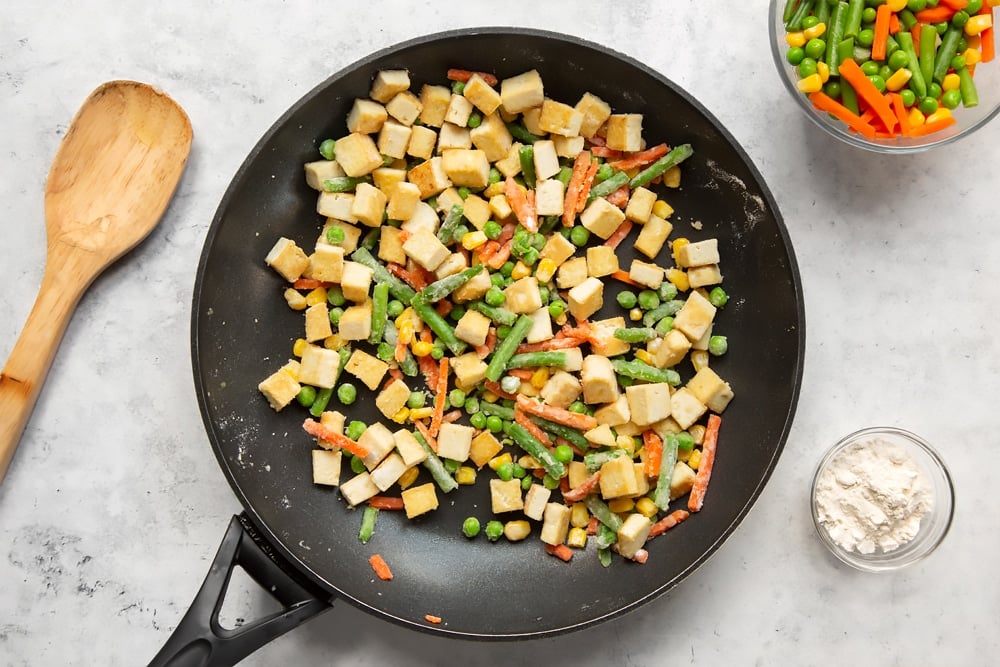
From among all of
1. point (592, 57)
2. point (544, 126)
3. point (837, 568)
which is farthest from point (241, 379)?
point (837, 568)

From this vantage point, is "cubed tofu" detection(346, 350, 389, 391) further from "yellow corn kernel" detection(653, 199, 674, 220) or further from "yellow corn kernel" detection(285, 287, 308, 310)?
"yellow corn kernel" detection(653, 199, 674, 220)

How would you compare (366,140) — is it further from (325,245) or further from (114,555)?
(114,555)

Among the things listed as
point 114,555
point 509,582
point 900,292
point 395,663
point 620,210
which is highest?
point 620,210

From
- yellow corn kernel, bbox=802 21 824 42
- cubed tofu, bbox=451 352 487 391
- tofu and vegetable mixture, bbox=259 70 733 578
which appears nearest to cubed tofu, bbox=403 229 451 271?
tofu and vegetable mixture, bbox=259 70 733 578

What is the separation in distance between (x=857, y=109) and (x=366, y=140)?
6.75 feet

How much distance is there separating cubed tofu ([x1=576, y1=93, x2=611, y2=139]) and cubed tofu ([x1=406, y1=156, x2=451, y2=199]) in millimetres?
637

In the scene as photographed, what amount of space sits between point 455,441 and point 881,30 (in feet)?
7.96

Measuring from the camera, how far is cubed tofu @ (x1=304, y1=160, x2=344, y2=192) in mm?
3615

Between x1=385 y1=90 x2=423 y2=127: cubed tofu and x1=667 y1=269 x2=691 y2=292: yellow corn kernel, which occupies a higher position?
x1=385 y1=90 x2=423 y2=127: cubed tofu

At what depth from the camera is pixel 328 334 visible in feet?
12.1

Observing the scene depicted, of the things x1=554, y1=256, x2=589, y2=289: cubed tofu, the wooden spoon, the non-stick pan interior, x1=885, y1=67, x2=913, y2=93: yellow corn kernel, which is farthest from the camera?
x1=554, y1=256, x2=589, y2=289: cubed tofu

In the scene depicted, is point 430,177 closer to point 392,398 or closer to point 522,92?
point 522,92

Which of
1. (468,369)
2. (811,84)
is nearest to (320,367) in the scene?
(468,369)

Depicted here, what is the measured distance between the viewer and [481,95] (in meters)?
3.56
